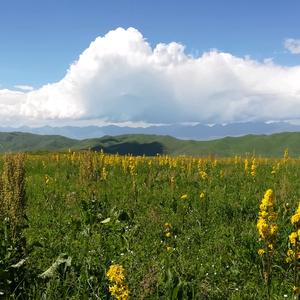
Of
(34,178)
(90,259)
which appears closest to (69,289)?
(90,259)

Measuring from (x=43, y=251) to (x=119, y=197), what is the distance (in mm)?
5102

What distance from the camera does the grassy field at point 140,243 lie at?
5.48 m

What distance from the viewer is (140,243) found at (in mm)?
8047

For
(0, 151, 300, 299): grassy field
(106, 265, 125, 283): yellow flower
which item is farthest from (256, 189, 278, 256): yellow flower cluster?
(106, 265, 125, 283): yellow flower

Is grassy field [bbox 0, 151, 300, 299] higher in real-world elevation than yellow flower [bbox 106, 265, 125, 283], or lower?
lower

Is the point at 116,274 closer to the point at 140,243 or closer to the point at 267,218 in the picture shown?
the point at 267,218

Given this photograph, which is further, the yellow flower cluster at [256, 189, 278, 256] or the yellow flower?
the yellow flower cluster at [256, 189, 278, 256]

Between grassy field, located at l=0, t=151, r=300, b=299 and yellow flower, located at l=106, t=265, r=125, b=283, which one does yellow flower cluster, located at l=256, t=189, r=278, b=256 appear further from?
yellow flower, located at l=106, t=265, r=125, b=283

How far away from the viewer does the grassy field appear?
5.48m

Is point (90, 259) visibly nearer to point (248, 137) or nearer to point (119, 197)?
point (119, 197)

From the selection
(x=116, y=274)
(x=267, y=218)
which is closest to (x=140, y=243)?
(x=267, y=218)

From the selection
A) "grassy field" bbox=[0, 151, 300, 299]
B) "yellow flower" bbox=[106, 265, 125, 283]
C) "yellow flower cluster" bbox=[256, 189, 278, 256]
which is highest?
"yellow flower cluster" bbox=[256, 189, 278, 256]

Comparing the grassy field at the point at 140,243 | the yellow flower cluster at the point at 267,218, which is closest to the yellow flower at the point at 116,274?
the grassy field at the point at 140,243

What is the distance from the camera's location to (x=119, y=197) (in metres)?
12.1
